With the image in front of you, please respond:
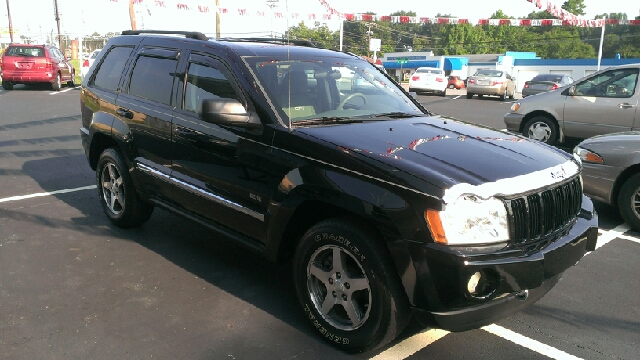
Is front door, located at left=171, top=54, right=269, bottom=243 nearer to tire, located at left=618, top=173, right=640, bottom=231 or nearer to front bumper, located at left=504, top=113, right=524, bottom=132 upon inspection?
tire, located at left=618, top=173, right=640, bottom=231

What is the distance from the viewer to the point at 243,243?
407cm

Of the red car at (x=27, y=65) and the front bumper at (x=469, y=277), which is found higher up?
the red car at (x=27, y=65)

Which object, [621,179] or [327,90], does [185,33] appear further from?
[621,179]

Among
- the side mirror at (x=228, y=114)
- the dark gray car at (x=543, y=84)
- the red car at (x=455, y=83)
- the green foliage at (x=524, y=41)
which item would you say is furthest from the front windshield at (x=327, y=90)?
the green foliage at (x=524, y=41)

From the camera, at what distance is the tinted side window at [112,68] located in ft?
18.0

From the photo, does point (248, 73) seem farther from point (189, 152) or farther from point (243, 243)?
point (243, 243)

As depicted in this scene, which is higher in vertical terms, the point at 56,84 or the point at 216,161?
the point at 216,161

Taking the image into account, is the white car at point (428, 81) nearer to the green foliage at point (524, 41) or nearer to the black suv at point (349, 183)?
the black suv at point (349, 183)

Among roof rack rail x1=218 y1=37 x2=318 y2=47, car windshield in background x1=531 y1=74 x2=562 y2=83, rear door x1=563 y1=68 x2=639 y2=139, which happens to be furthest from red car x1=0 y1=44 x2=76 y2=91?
car windshield in background x1=531 y1=74 x2=562 y2=83

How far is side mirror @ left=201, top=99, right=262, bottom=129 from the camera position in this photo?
A: 3.76m

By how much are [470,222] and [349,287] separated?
0.83 metres

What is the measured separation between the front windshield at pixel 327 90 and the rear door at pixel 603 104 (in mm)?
6086

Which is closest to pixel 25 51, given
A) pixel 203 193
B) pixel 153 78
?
pixel 153 78

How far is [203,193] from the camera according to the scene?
4.30 meters
